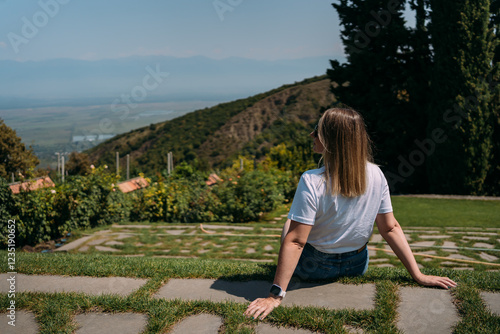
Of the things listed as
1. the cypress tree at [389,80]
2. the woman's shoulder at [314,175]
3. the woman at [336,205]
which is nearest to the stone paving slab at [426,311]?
the woman at [336,205]

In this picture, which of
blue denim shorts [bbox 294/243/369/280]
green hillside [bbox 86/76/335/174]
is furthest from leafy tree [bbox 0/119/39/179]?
blue denim shorts [bbox 294/243/369/280]

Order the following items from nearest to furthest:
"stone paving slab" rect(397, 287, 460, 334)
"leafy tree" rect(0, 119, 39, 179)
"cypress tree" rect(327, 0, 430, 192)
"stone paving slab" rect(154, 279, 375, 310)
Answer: "stone paving slab" rect(397, 287, 460, 334)
"stone paving slab" rect(154, 279, 375, 310)
"cypress tree" rect(327, 0, 430, 192)
"leafy tree" rect(0, 119, 39, 179)

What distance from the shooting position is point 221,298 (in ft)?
8.33

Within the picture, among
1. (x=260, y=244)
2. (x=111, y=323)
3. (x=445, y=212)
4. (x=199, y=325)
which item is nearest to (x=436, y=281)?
(x=199, y=325)

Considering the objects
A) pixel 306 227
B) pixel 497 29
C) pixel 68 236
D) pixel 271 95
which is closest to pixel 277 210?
pixel 68 236

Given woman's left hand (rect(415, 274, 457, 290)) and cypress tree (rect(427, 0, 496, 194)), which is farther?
cypress tree (rect(427, 0, 496, 194))

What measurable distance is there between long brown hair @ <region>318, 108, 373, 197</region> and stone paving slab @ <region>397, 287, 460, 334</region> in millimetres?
723

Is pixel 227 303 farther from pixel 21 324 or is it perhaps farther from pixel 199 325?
pixel 21 324

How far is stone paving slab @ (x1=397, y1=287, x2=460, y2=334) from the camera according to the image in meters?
2.08

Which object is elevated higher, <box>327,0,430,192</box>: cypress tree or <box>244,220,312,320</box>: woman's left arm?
<box>327,0,430,192</box>: cypress tree

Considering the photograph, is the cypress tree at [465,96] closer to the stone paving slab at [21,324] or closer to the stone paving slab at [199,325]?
the stone paving slab at [199,325]

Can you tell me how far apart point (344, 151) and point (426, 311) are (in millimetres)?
1018

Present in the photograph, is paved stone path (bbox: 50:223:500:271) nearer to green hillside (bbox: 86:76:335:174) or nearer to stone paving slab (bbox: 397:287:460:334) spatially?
stone paving slab (bbox: 397:287:460:334)

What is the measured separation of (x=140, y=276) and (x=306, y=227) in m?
1.42
